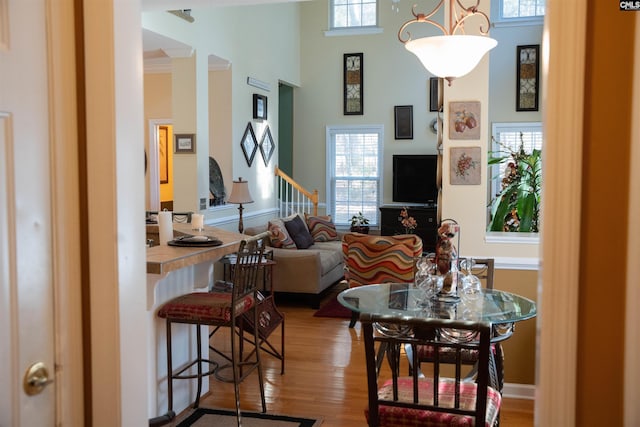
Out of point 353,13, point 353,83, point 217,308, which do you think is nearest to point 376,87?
point 353,83

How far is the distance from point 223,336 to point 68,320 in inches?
164

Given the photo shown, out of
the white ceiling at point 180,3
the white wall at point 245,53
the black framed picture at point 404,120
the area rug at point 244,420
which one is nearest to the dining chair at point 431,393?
the area rug at point 244,420

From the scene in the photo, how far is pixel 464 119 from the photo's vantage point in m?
4.03

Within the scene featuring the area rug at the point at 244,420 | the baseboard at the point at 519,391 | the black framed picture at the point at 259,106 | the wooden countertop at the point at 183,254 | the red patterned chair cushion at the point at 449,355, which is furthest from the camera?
the black framed picture at the point at 259,106

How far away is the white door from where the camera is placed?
1.30m

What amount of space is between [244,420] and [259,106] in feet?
17.5

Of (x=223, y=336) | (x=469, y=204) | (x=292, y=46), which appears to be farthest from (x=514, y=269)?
(x=292, y=46)

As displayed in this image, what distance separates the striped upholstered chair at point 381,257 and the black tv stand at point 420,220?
12.1ft

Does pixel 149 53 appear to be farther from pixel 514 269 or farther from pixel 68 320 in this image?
pixel 68 320

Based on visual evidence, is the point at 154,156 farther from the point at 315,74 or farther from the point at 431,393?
the point at 431,393

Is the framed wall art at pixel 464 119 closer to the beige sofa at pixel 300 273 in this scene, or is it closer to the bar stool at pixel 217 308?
the bar stool at pixel 217 308

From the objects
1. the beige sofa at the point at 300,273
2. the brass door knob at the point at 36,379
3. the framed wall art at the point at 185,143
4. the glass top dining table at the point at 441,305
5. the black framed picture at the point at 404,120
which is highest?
the black framed picture at the point at 404,120

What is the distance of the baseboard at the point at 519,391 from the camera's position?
3971mm

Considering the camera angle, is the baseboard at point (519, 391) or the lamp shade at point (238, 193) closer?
the baseboard at point (519, 391)
